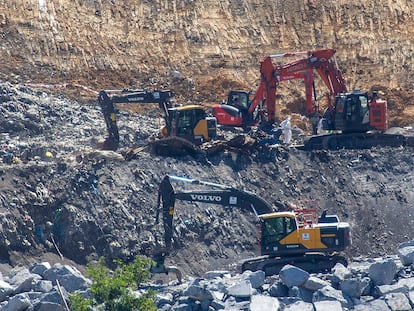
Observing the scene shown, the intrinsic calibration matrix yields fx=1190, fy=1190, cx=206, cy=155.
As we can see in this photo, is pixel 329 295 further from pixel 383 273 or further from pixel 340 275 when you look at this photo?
pixel 383 273

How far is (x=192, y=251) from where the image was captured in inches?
1190

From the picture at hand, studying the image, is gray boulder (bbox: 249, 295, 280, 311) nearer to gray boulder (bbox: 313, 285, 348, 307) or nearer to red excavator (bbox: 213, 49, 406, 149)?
gray boulder (bbox: 313, 285, 348, 307)

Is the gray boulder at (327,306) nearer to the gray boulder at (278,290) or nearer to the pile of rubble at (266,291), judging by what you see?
the pile of rubble at (266,291)

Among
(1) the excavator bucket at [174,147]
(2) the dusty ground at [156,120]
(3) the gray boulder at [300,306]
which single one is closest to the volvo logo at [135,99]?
(2) the dusty ground at [156,120]

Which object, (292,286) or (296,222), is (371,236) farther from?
(292,286)

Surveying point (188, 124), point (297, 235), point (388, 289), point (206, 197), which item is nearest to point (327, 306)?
point (388, 289)

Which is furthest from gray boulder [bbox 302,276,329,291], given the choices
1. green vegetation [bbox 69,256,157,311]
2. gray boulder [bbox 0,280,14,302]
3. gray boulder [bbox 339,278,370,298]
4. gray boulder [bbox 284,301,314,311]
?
gray boulder [bbox 0,280,14,302]

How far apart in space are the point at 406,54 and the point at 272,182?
17.2 metres

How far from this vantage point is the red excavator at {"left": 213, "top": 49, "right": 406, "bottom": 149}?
36.9 m

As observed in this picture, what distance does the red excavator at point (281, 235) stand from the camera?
27656 millimetres

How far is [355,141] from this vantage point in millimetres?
37062

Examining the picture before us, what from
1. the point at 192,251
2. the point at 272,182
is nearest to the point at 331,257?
the point at 192,251

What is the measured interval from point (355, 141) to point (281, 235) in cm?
1002

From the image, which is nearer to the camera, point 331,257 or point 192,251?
point 331,257
